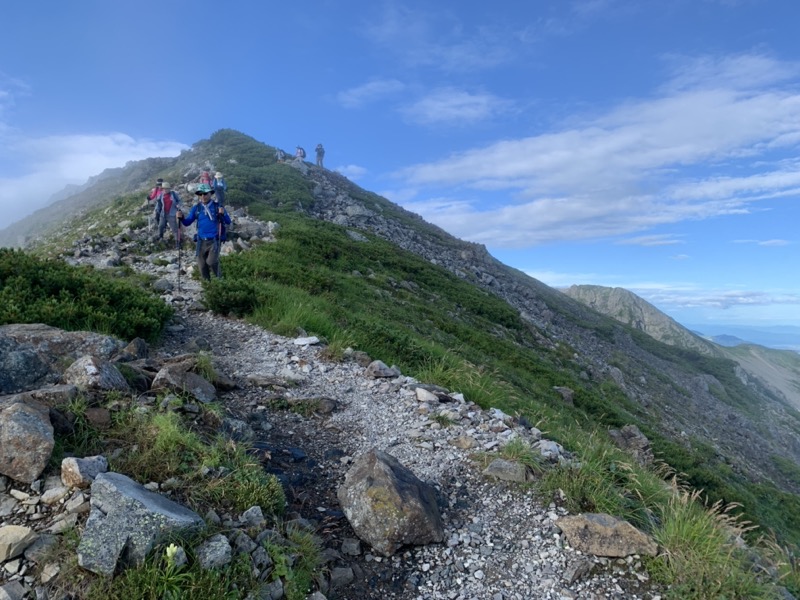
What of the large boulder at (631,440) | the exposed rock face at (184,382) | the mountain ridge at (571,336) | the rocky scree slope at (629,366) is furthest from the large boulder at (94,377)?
the rocky scree slope at (629,366)

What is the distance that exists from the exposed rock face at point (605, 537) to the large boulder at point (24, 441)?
4969mm

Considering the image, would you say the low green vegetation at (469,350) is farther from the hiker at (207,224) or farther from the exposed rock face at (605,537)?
the hiker at (207,224)

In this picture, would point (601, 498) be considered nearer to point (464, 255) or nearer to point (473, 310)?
point (473, 310)

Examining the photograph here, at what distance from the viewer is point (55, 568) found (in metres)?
3.51

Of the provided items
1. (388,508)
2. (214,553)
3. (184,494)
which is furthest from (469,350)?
(214,553)

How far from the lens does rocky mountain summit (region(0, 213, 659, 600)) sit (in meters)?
3.89

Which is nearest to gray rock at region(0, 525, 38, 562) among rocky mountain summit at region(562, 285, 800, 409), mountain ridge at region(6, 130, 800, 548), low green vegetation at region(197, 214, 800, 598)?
low green vegetation at region(197, 214, 800, 598)

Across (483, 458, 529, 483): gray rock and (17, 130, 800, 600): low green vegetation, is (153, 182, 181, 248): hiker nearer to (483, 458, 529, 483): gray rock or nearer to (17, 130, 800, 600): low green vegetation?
(17, 130, 800, 600): low green vegetation

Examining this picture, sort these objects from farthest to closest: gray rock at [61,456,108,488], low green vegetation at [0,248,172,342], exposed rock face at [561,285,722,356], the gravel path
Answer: exposed rock face at [561,285,722,356], low green vegetation at [0,248,172,342], the gravel path, gray rock at [61,456,108,488]

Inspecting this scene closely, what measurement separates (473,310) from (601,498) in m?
23.8

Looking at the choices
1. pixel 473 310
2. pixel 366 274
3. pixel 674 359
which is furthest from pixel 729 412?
pixel 366 274

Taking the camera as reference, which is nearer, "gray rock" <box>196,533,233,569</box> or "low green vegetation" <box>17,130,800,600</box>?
"gray rock" <box>196,533,233,569</box>

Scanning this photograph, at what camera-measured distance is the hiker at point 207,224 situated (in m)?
13.7

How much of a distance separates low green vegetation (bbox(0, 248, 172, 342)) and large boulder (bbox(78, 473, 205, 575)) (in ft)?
19.9
